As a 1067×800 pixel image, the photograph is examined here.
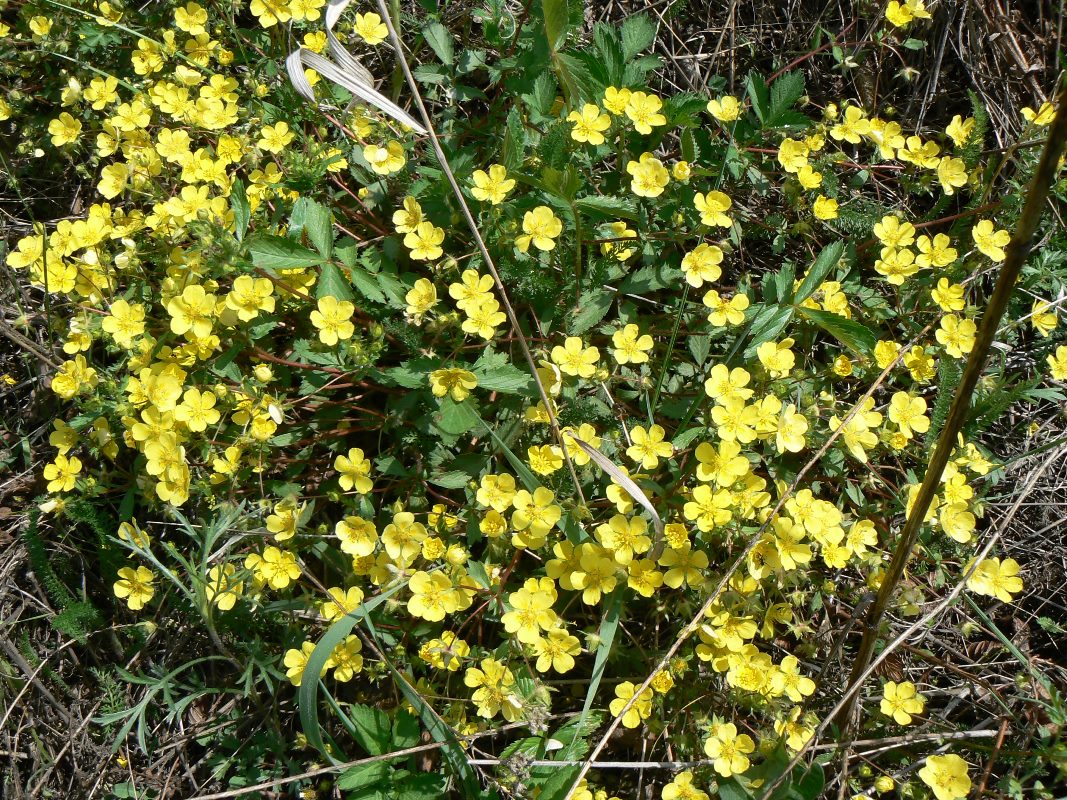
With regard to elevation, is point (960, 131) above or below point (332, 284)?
above

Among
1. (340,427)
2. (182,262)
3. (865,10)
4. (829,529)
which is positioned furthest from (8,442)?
(865,10)

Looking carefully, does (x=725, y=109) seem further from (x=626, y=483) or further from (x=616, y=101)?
(x=626, y=483)

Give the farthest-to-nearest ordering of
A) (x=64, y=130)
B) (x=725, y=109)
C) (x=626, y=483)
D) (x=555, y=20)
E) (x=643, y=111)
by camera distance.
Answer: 1. (x=64, y=130)
2. (x=725, y=109)
3. (x=643, y=111)
4. (x=555, y=20)
5. (x=626, y=483)

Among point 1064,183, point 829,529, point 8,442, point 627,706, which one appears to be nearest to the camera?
point 627,706

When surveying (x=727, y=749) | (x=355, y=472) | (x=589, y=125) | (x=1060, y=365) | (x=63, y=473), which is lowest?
(x=727, y=749)

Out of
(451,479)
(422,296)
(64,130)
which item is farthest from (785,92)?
(64,130)

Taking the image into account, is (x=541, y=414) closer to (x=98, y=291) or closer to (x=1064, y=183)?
(x=98, y=291)

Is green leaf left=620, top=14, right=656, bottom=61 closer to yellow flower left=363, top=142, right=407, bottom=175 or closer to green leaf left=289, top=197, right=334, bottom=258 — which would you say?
yellow flower left=363, top=142, right=407, bottom=175
